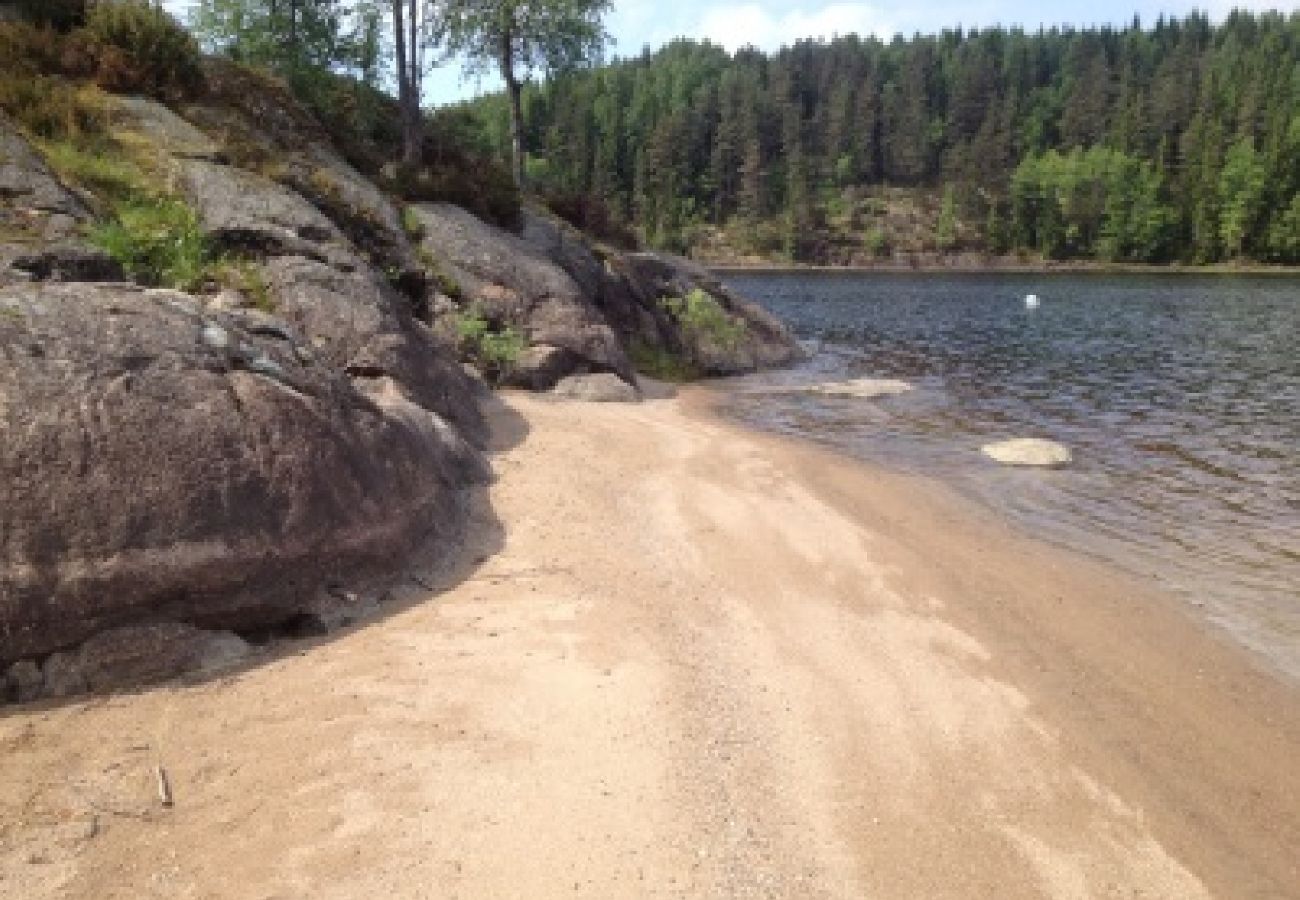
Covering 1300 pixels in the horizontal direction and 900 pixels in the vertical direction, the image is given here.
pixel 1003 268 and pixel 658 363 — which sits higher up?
pixel 1003 268

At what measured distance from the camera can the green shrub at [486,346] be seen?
17.8 meters

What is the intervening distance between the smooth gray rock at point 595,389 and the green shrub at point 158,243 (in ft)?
24.0

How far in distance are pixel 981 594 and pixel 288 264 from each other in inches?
414

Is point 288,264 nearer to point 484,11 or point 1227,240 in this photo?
point 484,11

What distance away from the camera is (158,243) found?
491 inches

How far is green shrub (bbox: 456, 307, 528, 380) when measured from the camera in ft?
58.2

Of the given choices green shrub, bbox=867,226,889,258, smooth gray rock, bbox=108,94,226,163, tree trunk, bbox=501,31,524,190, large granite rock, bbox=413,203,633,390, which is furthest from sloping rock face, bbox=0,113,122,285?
green shrub, bbox=867,226,889,258

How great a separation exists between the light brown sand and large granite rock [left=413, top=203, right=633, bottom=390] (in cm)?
989

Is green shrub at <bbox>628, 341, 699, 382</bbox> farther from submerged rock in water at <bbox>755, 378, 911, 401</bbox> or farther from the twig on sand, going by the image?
the twig on sand

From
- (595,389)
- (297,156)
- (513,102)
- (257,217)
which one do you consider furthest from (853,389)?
(513,102)

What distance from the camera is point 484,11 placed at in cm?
3095

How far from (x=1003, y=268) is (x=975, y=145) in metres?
30.2

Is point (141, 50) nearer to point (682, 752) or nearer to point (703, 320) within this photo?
point (703, 320)

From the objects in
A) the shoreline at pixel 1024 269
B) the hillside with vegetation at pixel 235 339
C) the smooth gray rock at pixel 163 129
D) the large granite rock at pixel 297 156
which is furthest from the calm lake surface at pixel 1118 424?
the shoreline at pixel 1024 269
